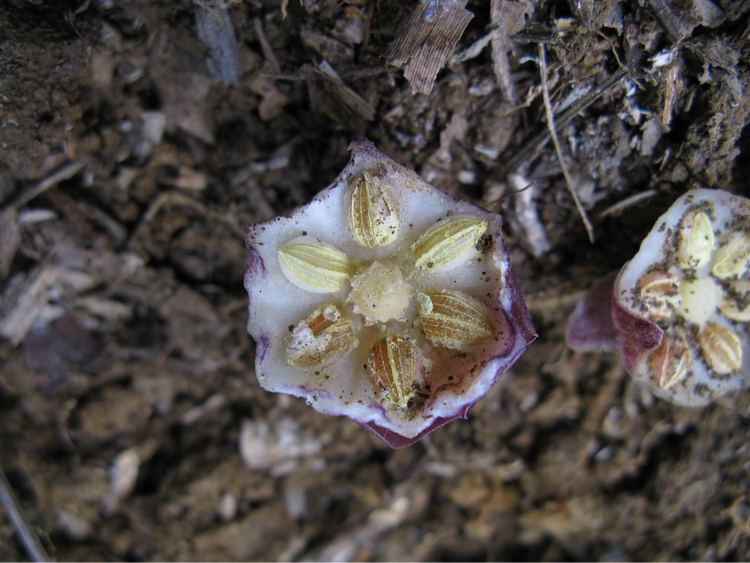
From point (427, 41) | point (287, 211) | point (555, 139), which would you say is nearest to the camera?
point (427, 41)

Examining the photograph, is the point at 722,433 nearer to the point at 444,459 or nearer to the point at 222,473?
the point at 444,459

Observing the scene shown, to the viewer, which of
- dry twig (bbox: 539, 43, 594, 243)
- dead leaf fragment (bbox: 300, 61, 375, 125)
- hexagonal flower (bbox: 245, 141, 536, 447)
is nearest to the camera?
hexagonal flower (bbox: 245, 141, 536, 447)

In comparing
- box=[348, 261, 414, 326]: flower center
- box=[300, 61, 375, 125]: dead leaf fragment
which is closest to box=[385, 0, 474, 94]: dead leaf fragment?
box=[300, 61, 375, 125]: dead leaf fragment

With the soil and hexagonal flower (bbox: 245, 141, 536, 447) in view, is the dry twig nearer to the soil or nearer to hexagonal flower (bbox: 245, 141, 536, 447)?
the soil

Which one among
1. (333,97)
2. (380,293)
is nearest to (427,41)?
(333,97)

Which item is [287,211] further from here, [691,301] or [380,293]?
[691,301]
